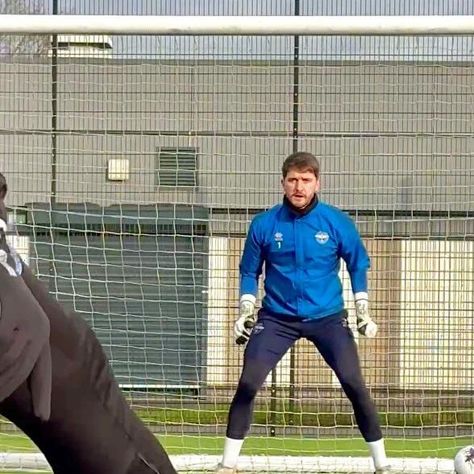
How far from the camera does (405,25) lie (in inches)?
223

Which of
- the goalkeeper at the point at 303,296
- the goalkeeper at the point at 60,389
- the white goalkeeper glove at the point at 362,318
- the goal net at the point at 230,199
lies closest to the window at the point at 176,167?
the goal net at the point at 230,199

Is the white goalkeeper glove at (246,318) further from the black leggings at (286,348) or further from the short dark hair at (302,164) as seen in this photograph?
the short dark hair at (302,164)

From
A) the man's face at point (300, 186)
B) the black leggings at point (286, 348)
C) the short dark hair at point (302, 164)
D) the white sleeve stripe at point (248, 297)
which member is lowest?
the black leggings at point (286, 348)

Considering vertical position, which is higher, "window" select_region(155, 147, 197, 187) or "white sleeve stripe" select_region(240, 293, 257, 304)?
"window" select_region(155, 147, 197, 187)

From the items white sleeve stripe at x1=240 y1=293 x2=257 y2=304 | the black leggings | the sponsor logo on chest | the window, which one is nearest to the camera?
the black leggings

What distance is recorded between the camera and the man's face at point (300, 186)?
A: 5191mm

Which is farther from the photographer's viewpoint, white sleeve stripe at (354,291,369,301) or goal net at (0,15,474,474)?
goal net at (0,15,474,474)

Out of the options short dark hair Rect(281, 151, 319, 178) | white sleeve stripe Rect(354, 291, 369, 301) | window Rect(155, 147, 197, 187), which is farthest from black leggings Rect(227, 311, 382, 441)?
window Rect(155, 147, 197, 187)

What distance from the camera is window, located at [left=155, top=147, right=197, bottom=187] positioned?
7.42 metres

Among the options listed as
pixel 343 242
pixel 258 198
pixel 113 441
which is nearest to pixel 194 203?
pixel 258 198

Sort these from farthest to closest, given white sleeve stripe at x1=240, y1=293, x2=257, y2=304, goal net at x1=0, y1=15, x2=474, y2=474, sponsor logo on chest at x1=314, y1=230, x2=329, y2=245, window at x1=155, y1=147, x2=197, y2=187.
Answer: window at x1=155, y1=147, x2=197, y2=187 < goal net at x1=0, y1=15, x2=474, y2=474 < white sleeve stripe at x1=240, y1=293, x2=257, y2=304 < sponsor logo on chest at x1=314, y1=230, x2=329, y2=245

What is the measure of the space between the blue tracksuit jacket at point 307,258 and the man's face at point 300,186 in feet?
0.24

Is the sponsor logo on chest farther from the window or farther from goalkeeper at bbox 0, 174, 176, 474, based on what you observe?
goalkeeper at bbox 0, 174, 176, 474

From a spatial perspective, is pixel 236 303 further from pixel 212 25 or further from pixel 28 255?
pixel 212 25
